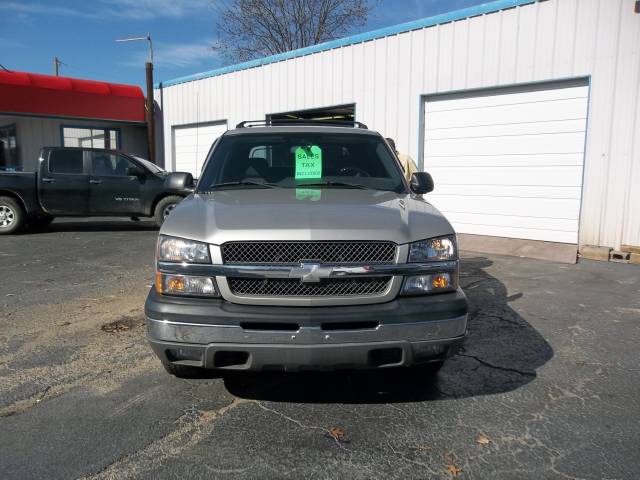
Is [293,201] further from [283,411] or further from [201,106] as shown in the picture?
[201,106]

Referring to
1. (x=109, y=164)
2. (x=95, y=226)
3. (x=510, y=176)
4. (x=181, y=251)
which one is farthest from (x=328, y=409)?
(x=95, y=226)

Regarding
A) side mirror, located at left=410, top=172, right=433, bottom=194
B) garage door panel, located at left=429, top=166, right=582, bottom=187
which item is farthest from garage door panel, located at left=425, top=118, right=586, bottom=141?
side mirror, located at left=410, top=172, right=433, bottom=194

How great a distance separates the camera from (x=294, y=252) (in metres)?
2.70

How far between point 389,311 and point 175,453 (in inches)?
53.2

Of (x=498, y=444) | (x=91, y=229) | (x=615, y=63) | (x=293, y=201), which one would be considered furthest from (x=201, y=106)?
(x=498, y=444)

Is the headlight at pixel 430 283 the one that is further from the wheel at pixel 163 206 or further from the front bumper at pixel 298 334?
the wheel at pixel 163 206

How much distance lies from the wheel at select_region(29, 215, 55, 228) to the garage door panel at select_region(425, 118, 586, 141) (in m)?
8.91

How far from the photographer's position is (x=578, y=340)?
4305mm

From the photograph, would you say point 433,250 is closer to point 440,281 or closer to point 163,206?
point 440,281

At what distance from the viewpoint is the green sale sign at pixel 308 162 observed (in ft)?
12.8

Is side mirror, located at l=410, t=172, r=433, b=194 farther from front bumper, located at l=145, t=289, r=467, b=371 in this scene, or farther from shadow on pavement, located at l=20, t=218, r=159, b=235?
shadow on pavement, located at l=20, t=218, r=159, b=235

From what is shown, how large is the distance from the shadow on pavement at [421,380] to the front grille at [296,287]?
2.77 feet

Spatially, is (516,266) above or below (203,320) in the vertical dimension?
below

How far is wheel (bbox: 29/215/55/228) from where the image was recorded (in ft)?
36.6
